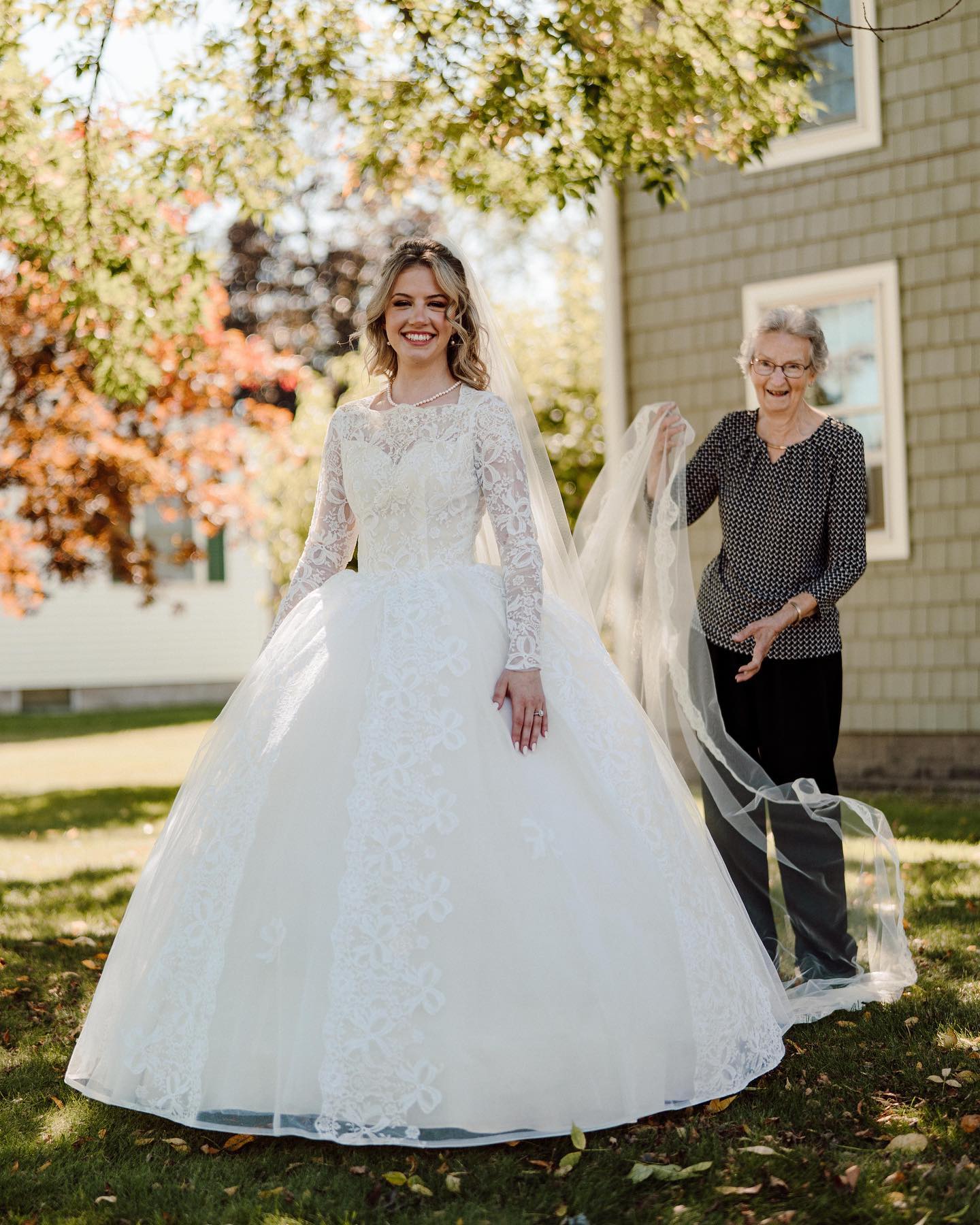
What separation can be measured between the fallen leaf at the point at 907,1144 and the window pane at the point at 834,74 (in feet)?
26.7

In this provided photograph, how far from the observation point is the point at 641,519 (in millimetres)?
4664

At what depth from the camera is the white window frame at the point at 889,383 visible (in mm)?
9359

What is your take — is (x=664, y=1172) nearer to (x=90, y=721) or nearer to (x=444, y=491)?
(x=444, y=491)

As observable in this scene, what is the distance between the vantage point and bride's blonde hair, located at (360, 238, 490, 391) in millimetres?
3912

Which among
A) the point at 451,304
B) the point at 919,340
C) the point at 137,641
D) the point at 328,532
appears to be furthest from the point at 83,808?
the point at 137,641

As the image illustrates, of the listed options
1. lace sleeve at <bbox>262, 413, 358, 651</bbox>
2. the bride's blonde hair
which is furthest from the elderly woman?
lace sleeve at <bbox>262, 413, 358, 651</bbox>

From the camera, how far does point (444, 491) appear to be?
12.4 ft

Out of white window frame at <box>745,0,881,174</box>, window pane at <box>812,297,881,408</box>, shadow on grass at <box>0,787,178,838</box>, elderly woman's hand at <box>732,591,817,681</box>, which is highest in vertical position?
white window frame at <box>745,0,881,174</box>

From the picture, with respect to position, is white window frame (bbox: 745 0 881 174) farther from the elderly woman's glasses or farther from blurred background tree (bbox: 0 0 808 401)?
the elderly woman's glasses

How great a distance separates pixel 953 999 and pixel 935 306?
6176mm

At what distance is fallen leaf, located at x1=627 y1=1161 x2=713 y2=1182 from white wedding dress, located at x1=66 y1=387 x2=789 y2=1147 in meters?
0.16

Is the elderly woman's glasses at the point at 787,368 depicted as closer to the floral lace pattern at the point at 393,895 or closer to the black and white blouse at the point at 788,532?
the black and white blouse at the point at 788,532

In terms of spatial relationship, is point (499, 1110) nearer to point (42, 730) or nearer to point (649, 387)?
point (649, 387)

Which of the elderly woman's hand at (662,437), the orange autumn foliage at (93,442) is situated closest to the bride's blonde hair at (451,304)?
the elderly woman's hand at (662,437)
